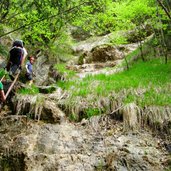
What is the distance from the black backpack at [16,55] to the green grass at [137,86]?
6.05 feet

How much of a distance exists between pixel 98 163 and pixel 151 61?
8555 millimetres

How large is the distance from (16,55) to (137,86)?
14.1 feet

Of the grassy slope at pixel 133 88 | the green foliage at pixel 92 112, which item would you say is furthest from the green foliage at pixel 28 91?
the green foliage at pixel 92 112

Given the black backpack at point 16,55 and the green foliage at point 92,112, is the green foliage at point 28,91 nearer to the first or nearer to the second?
the black backpack at point 16,55

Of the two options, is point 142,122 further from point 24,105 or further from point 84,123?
point 24,105

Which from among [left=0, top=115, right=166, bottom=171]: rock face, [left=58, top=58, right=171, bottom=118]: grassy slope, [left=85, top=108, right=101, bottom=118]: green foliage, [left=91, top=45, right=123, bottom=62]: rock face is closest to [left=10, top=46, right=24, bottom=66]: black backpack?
[left=58, top=58, right=171, bottom=118]: grassy slope

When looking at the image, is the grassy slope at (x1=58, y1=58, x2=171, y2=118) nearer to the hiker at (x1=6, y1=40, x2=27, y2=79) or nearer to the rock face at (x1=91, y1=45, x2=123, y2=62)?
the hiker at (x1=6, y1=40, x2=27, y2=79)

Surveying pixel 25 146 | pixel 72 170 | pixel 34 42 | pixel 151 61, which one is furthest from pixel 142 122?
pixel 34 42

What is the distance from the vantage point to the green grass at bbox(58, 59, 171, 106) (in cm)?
905

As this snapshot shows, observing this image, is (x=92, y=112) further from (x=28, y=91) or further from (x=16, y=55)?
(x=16, y=55)

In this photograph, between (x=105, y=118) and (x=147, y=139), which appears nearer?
(x=147, y=139)

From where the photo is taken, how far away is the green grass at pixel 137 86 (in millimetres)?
9055

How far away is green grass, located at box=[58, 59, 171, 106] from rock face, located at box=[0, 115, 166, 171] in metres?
1.22

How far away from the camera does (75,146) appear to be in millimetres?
7559
